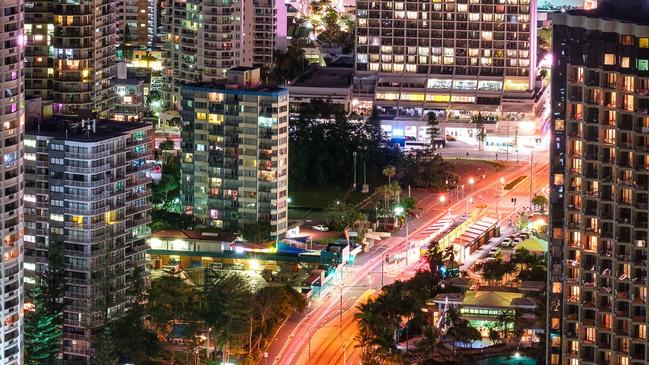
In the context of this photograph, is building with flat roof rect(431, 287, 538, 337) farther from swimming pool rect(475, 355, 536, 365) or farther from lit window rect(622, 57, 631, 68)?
lit window rect(622, 57, 631, 68)

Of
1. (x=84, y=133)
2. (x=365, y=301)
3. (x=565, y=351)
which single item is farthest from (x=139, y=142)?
(x=565, y=351)

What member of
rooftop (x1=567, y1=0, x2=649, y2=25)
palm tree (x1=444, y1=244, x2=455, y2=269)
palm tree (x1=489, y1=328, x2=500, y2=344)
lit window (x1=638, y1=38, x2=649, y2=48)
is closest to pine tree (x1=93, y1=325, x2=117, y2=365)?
palm tree (x1=489, y1=328, x2=500, y2=344)

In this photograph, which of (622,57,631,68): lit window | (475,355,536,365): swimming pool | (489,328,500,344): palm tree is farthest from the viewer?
(489,328,500,344): palm tree

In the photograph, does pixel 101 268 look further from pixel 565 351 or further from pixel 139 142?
pixel 565 351

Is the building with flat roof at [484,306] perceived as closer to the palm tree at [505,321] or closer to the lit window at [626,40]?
the palm tree at [505,321]

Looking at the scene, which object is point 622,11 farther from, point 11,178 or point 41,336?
point 41,336

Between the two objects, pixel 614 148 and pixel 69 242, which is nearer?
pixel 614 148

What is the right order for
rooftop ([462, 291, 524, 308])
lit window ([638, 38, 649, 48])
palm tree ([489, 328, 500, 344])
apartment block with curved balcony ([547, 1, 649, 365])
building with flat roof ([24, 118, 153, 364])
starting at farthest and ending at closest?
rooftop ([462, 291, 524, 308]) → building with flat roof ([24, 118, 153, 364]) → palm tree ([489, 328, 500, 344]) → apartment block with curved balcony ([547, 1, 649, 365]) → lit window ([638, 38, 649, 48])
